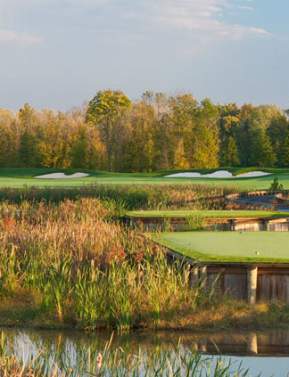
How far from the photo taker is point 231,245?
14.3 metres

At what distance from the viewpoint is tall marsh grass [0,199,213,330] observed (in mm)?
11273

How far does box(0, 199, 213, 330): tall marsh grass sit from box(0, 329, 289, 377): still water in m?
0.33

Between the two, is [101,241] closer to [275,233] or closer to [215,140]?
[275,233]

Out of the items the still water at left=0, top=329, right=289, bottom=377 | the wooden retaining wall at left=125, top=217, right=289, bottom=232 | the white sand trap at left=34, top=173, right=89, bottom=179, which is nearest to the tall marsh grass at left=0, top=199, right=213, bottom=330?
the still water at left=0, top=329, right=289, bottom=377

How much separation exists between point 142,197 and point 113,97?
7560 cm

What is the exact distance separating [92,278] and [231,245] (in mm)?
3497

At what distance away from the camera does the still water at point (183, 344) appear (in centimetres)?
972

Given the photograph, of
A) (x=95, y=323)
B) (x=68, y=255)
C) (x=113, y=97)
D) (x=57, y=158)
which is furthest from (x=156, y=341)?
(x=113, y=97)

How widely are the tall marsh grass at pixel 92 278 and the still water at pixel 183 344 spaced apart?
0.33m

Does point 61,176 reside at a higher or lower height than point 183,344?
higher

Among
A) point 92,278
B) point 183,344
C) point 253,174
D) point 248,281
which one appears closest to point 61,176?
point 253,174

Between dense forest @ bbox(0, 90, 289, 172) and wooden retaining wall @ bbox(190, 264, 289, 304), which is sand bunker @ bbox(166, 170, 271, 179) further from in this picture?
wooden retaining wall @ bbox(190, 264, 289, 304)

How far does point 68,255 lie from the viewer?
13.4 metres

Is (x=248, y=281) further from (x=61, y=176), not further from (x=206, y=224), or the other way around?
(x=61, y=176)
